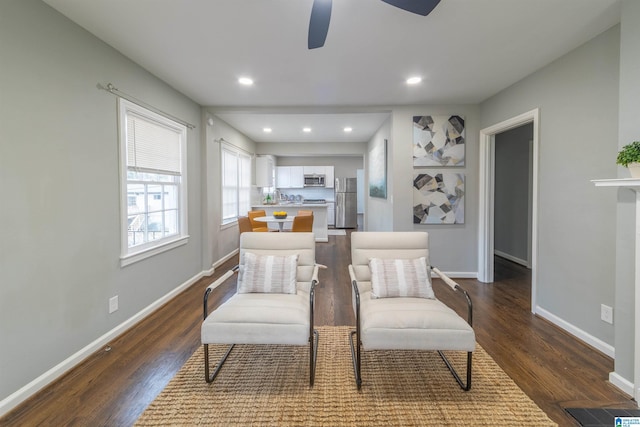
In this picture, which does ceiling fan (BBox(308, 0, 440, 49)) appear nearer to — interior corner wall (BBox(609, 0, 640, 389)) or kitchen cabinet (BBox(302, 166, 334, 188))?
interior corner wall (BBox(609, 0, 640, 389))

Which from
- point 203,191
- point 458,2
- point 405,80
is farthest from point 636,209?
point 203,191

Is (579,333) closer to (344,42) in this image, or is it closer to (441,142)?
(441,142)

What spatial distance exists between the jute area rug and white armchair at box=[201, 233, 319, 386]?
128mm

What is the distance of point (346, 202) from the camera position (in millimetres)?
9805

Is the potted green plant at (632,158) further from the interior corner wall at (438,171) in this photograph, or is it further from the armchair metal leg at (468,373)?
the interior corner wall at (438,171)

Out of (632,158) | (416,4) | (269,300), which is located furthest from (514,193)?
(269,300)

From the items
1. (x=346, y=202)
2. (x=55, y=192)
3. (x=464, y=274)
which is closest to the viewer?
(x=55, y=192)

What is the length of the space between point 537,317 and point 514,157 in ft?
10.6

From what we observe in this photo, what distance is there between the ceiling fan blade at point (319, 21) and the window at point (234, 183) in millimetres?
3611

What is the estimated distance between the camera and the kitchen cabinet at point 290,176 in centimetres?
937

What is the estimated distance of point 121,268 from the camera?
2.70 m

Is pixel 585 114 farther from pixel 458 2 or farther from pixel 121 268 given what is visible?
pixel 121 268

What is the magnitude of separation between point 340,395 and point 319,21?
233 cm

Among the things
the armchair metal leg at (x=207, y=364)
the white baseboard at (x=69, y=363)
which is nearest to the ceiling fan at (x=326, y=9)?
the armchair metal leg at (x=207, y=364)
